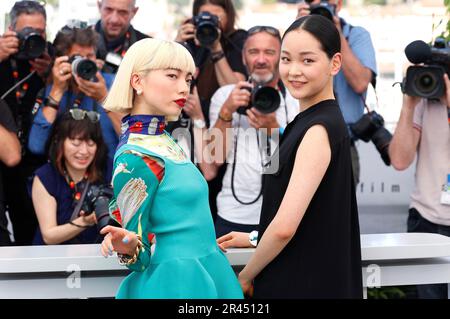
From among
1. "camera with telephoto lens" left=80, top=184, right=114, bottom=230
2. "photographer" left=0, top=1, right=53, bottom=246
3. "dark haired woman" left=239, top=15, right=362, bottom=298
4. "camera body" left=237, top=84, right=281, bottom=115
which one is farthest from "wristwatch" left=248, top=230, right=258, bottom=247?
"photographer" left=0, top=1, right=53, bottom=246

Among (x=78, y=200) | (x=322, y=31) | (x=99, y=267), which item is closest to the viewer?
(x=322, y=31)

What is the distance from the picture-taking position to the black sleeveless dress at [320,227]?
7.38ft

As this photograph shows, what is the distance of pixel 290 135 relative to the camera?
2.31 meters

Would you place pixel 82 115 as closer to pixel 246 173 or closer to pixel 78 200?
pixel 78 200

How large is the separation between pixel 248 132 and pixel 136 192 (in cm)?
191

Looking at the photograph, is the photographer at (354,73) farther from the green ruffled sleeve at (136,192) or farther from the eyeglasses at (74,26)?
the green ruffled sleeve at (136,192)

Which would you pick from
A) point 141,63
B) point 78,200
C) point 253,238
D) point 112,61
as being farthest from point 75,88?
point 141,63

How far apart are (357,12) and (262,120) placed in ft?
17.7

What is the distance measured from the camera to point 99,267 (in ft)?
8.64

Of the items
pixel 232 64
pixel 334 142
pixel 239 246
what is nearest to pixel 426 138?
pixel 232 64

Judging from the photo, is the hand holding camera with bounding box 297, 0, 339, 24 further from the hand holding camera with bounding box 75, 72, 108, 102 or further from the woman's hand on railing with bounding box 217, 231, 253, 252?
the woman's hand on railing with bounding box 217, 231, 253, 252

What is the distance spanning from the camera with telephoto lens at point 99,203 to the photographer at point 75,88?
389 mm

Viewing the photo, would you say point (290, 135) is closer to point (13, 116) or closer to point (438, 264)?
point (438, 264)

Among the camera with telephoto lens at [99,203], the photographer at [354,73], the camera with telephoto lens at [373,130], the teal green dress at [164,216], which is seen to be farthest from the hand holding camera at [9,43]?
the teal green dress at [164,216]
